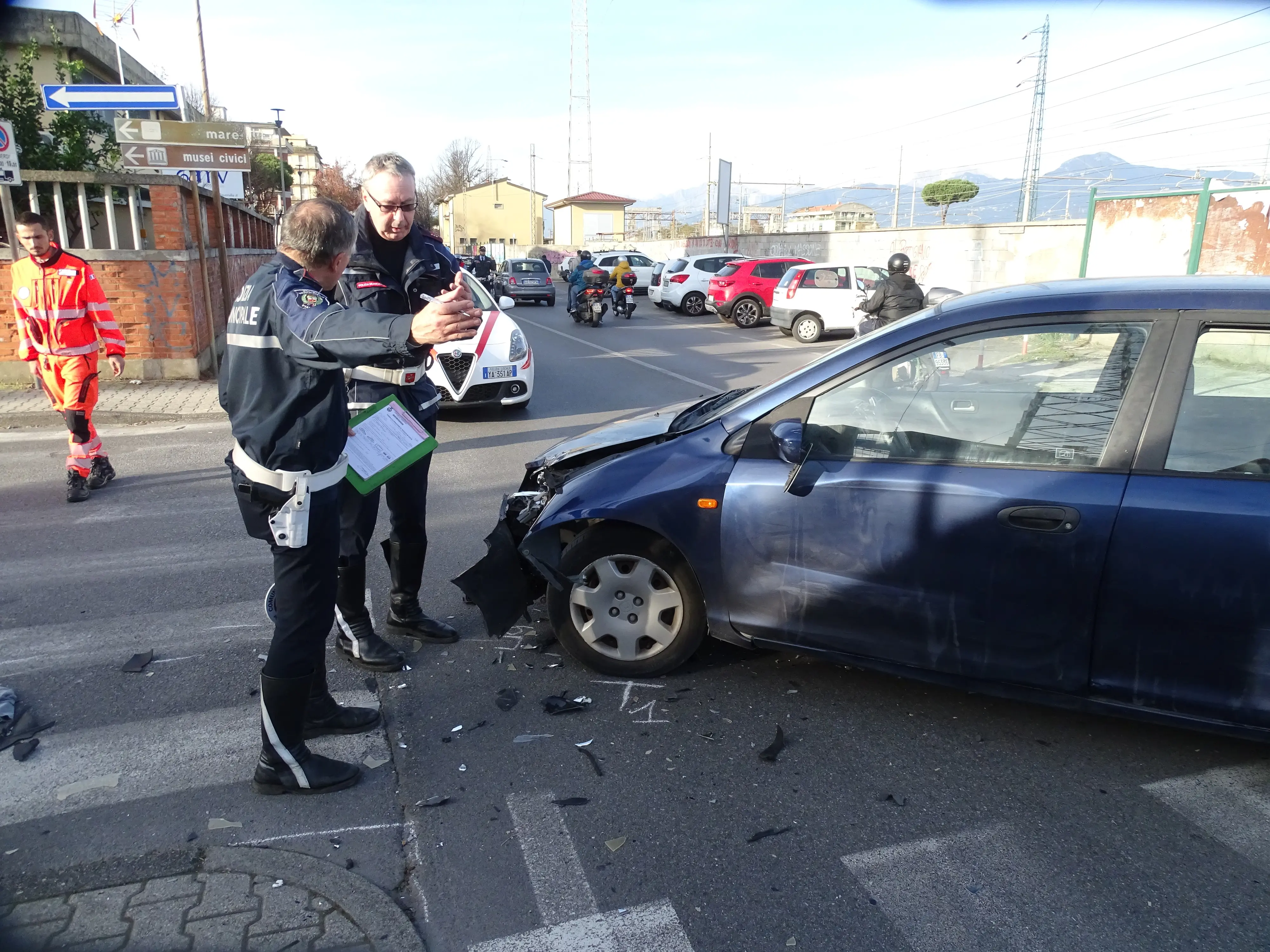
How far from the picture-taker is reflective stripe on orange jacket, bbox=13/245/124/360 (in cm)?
643

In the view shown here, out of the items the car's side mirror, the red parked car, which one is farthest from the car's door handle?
the red parked car

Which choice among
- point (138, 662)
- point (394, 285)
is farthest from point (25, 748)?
point (394, 285)

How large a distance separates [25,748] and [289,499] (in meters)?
1.53

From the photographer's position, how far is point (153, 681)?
3.82 meters

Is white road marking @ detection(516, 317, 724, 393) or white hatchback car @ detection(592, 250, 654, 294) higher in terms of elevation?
white hatchback car @ detection(592, 250, 654, 294)

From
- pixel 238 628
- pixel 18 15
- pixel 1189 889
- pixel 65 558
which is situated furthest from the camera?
pixel 65 558

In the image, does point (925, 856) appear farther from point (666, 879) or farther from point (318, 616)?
point (318, 616)

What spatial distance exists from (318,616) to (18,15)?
1.84 meters

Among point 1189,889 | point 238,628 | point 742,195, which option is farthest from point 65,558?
point 742,195

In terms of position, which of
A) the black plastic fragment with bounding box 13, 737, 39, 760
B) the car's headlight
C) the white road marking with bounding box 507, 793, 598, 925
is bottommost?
the white road marking with bounding box 507, 793, 598, 925

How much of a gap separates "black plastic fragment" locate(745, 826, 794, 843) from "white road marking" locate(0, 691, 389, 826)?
1.38m

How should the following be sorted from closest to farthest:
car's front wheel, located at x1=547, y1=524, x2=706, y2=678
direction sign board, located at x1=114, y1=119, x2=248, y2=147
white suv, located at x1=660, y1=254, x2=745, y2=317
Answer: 1. car's front wheel, located at x1=547, y1=524, x2=706, y2=678
2. direction sign board, located at x1=114, y1=119, x2=248, y2=147
3. white suv, located at x1=660, y1=254, x2=745, y2=317

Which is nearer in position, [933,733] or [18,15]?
[18,15]

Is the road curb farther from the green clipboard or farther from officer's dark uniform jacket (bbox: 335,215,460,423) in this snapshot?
officer's dark uniform jacket (bbox: 335,215,460,423)
